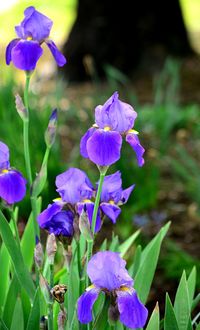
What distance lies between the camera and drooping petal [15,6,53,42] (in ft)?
5.74

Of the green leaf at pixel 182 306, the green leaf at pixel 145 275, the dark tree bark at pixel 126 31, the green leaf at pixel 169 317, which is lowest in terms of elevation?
the dark tree bark at pixel 126 31

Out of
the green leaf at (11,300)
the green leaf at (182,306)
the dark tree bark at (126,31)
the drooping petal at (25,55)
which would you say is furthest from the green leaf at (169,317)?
the dark tree bark at (126,31)

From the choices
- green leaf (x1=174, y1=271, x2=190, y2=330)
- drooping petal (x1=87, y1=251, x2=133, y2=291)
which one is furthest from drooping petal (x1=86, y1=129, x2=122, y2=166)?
green leaf (x1=174, y1=271, x2=190, y2=330)

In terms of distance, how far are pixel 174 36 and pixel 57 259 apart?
424cm

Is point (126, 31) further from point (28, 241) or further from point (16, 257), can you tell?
point (16, 257)

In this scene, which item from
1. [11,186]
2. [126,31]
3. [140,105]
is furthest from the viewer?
[126,31]

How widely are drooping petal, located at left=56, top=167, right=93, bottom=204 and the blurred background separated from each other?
0.80 metres

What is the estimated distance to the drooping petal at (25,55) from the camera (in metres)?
1.69

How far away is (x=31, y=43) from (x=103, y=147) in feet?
1.49

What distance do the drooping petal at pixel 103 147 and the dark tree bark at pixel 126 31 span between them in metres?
5.09

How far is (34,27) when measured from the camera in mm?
1755

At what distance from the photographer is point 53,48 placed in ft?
5.73

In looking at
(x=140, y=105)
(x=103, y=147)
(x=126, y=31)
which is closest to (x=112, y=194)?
(x=103, y=147)

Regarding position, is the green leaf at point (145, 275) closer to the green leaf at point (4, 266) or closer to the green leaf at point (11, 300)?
the green leaf at point (11, 300)
